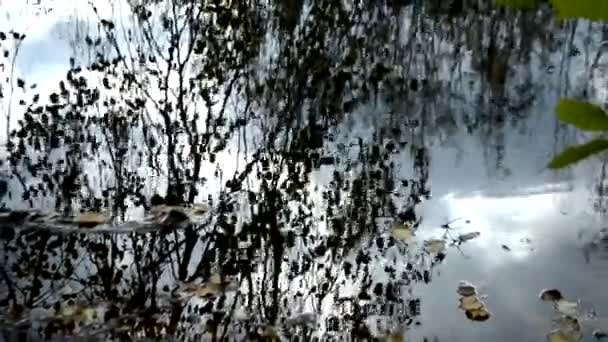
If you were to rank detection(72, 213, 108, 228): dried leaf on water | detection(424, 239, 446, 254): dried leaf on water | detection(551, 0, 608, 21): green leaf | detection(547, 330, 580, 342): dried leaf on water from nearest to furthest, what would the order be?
detection(551, 0, 608, 21): green leaf < detection(547, 330, 580, 342): dried leaf on water < detection(72, 213, 108, 228): dried leaf on water < detection(424, 239, 446, 254): dried leaf on water

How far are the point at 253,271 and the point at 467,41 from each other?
329 centimetres

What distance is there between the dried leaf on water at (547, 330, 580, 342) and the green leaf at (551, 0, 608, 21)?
2.93m

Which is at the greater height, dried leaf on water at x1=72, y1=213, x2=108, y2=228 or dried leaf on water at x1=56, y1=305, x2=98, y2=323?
dried leaf on water at x1=72, y1=213, x2=108, y2=228

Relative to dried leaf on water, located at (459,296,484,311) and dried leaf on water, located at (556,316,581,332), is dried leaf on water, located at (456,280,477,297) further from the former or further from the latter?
dried leaf on water, located at (556,316,581,332)

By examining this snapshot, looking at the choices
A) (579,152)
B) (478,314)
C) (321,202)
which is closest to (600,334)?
(478,314)

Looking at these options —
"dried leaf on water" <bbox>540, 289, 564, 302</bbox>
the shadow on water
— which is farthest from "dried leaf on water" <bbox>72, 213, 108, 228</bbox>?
"dried leaf on water" <bbox>540, 289, 564, 302</bbox>

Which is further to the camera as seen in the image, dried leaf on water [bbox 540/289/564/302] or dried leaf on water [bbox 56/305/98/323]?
dried leaf on water [bbox 540/289/564/302]

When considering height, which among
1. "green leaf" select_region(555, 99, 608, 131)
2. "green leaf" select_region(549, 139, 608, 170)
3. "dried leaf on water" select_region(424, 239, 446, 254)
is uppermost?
"green leaf" select_region(555, 99, 608, 131)

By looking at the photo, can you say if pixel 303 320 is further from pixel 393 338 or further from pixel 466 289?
pixel 466 289

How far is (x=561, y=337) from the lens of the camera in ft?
10.9

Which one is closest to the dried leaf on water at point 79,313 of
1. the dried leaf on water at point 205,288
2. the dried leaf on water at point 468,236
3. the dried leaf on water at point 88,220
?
the dried leaf on water at point 205,288

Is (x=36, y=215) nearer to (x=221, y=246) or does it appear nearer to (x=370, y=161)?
(x=221, y=246)

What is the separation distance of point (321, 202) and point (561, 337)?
1.57 meters

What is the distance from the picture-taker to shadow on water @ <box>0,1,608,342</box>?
356 cm
